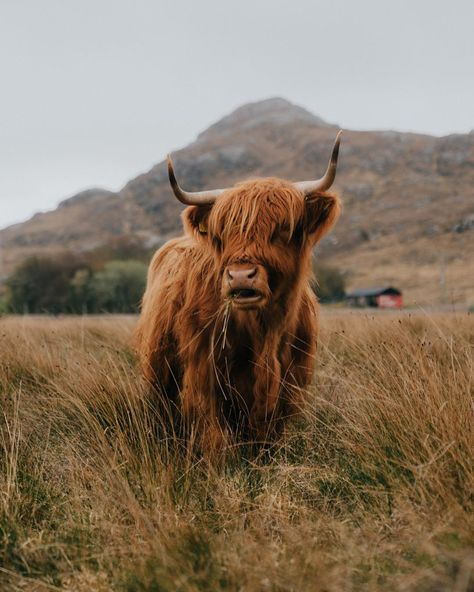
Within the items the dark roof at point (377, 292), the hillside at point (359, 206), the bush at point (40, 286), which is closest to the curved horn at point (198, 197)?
the bush at point (40, 286)

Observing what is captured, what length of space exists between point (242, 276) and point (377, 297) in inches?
2128

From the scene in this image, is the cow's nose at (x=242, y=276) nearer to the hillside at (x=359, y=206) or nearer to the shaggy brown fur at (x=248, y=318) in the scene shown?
the shaggy brown fur at (x=248, y=318)

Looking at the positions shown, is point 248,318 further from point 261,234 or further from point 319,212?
point 319,212

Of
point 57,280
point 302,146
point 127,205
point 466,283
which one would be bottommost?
point 466,283

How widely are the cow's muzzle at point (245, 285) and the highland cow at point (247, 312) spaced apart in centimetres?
3

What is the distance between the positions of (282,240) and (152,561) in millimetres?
1930

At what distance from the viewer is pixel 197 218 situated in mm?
3633

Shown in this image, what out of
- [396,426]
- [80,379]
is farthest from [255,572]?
[80,379]

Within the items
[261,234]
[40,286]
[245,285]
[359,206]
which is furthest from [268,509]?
[359,206]

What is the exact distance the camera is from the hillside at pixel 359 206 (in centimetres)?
8699

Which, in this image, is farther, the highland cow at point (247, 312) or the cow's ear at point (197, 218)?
the cow's ear at point (197, 218)

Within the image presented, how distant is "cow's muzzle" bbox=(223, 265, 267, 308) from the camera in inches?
114

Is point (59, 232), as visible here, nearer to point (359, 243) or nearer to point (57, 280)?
point (359, 243)

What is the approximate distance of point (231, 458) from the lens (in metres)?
3.20
